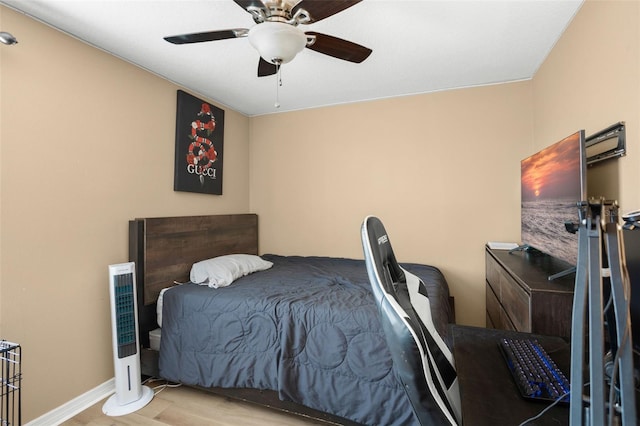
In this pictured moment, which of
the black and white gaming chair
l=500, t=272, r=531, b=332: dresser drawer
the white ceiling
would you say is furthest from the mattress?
the white ceiling

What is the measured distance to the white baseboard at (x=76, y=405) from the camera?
1781 millimetres

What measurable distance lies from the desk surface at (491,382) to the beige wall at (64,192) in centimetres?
236

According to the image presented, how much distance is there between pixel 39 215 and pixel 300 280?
1.82 metres

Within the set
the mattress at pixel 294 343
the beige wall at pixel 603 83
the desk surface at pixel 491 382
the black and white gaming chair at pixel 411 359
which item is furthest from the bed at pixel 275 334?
the beige wall at pixel 603 83

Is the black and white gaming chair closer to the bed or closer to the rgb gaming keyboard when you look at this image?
the rgb gaming keyboard

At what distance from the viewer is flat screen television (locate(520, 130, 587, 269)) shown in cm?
139

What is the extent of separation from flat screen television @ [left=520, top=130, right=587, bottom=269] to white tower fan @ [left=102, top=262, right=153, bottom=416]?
258cm

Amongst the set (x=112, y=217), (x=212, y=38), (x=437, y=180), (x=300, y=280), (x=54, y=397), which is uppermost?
(x=212, y=38)

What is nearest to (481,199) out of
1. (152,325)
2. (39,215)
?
(152,325)

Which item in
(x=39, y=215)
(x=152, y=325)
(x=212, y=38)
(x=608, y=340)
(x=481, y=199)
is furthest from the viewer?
(x=481, y=199)

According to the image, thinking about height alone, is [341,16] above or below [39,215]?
above

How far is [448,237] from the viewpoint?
2920 mm

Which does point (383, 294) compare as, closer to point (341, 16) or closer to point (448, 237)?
point (341, 16)

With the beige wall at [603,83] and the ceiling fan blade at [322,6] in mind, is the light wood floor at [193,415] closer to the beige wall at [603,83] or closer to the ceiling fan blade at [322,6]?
the beige wall at [603,83]
